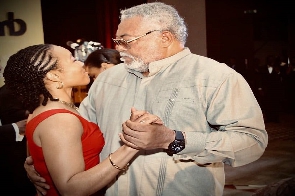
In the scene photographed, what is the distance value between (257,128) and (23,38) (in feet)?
12.1

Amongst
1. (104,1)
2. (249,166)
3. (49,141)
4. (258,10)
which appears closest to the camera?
(49,141)

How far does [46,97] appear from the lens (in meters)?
1.77

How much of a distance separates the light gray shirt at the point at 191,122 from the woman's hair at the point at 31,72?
1.38 feet

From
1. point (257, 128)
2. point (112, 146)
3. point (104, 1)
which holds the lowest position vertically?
point (112, 146)

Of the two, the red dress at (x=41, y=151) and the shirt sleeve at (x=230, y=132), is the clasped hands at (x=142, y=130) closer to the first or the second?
the shirt sleeve at (x=230, y=132)

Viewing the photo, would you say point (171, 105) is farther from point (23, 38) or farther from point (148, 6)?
point (23, 38)

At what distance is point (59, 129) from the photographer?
5.09 ft

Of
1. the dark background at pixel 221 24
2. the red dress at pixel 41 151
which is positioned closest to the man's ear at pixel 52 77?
the red dress at pixel 41 151

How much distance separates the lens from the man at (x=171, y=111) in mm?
1594

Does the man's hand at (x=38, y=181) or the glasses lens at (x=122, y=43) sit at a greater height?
the glasses lens at (x=122, y=43)

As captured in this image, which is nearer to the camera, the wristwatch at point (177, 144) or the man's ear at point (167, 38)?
the wristwatch at point (177, 144)

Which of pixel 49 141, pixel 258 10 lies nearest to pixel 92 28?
pixel 49 141

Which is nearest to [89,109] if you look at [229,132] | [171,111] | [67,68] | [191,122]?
[67,68]

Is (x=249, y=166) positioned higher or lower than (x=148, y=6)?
lower
